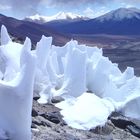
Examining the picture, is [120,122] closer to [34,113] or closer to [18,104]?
[34,113]

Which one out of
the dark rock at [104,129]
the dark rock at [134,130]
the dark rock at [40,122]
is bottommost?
the dark rock at [134,130]

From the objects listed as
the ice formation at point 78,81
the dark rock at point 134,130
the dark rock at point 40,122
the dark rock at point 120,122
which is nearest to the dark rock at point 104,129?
the ice formation at point 78,81

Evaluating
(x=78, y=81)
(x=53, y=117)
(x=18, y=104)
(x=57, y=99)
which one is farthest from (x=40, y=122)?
(x=78, y=81)

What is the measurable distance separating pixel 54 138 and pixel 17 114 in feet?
7.72

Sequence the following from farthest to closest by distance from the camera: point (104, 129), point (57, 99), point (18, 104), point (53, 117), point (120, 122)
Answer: point (57, 99) → point (120, 122) → point (104, 129) → point (53, 117) → point (18, 104)

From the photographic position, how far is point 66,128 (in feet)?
41.7

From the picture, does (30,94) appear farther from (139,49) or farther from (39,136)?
(139,49)

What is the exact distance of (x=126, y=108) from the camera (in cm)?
1564

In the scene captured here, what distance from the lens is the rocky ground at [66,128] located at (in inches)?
469

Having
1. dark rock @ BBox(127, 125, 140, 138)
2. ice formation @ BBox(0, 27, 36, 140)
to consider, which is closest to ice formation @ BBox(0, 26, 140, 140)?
dark rock @ BBox(127, 125, 140, 138)

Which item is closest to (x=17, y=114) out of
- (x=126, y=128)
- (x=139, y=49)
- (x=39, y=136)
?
(x=39, y=136)

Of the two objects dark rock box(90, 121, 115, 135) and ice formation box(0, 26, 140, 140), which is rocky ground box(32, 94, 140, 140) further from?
ice formation box(0, 26, 140, 140)

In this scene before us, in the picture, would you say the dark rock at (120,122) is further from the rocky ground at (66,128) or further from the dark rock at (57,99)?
the dark rock at (57,99)

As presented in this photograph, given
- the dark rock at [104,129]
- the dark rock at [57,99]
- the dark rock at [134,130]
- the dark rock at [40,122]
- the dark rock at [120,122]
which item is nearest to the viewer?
the dark rock at [40,122]
